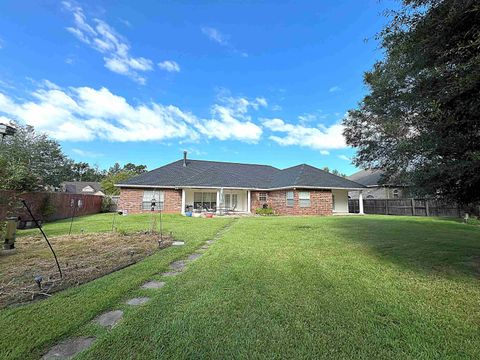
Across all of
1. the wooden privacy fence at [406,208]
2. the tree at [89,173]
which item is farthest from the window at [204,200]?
the tree at [89,173]

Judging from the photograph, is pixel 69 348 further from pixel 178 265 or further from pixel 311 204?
pixel 311 204

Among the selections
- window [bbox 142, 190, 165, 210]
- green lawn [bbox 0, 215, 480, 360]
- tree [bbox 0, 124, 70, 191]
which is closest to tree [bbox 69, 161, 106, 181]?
tree [bbox 0, 124, 70, 191]

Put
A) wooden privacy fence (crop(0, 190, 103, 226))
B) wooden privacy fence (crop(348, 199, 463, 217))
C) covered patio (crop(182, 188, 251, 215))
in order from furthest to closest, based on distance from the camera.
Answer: covered patio (crop(182, 188, 251, 215)), wooden privacy fence (crop(348, 199, 463, 217)), wooden privacy fence (crop(0, 190, 103, 226))

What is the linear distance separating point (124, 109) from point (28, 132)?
11.9 metres

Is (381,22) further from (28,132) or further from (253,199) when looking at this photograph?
(28,132)

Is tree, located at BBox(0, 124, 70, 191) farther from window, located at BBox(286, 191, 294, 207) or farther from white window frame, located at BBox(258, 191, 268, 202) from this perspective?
window, located at BBox(286, 191, 294, 207)

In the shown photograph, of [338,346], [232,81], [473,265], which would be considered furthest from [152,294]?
[232,81]

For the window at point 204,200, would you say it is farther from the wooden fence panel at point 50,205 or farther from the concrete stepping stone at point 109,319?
the concrete stepping stone at point 109,319

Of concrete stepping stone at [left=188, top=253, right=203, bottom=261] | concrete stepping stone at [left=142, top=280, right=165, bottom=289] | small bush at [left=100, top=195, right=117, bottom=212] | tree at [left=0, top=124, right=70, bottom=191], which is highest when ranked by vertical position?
tree at [left=0, top=124, right=70, bottom=191]

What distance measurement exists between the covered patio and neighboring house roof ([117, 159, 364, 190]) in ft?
2.77

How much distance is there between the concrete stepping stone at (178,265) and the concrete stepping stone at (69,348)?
2.43m

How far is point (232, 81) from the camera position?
725 inches

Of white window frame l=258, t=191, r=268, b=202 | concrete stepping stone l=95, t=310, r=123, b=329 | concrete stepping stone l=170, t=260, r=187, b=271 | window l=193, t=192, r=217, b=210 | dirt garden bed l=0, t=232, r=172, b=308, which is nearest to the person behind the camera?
concrete stepping stone l=95, t=310, r=123, b=329

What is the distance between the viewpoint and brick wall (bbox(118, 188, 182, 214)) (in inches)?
763
